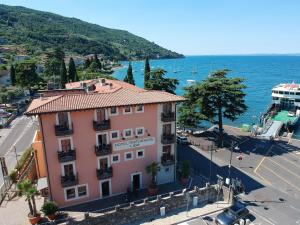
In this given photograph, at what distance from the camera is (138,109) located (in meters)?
34.1

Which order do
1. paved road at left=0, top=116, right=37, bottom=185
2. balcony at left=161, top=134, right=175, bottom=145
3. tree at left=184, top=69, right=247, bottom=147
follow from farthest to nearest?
tree at left=184, top=69, right=247, bottom=147
paved road at left=0, top=116, right=37, bottom=185
balcony at left=161, top=134, right=175, bottom=145

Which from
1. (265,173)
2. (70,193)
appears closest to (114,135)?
(70,193)

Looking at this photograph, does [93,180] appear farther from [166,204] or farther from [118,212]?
[166,204]

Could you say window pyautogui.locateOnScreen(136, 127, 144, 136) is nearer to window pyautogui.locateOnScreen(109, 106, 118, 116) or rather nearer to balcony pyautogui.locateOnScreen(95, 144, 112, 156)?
window pyautogui.locateOnScreen(109, 106, 118, 116)

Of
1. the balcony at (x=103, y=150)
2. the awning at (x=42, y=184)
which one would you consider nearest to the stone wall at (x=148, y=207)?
the balcony at (x=103, y=150)

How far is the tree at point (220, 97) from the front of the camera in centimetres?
5084

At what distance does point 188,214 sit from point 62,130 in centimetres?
1730

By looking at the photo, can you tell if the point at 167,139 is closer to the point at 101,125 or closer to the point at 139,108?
the point at 139,108

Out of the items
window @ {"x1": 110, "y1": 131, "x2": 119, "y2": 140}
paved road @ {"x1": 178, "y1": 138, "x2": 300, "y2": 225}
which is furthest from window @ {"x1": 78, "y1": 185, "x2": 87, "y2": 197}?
paved road @ {"x1": 178, "y1": 138, "x2": 300, "y2": 225}

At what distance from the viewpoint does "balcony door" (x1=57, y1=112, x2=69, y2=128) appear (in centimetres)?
3031

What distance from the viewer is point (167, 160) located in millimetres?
37062

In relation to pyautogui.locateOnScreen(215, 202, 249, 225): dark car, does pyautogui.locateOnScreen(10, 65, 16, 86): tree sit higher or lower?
higher

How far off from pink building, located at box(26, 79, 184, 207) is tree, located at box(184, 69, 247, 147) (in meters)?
17.9

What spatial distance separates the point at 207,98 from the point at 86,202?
3046 centimetres
